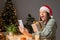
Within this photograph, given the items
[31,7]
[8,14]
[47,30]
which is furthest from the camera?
[31,7]

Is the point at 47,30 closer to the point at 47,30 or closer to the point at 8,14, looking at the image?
the point at 47,30

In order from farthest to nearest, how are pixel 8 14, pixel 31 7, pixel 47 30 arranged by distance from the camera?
pixel 31 7, pixel 8 14, pixel 47 30

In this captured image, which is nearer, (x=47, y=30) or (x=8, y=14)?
(x=47, y=30)

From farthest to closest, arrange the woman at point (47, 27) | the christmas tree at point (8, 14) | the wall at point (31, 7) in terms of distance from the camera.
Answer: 1. the wall at point (31, 7)
2. the christmas tree at point (8, 14)
3. the woman at point (47, 27)

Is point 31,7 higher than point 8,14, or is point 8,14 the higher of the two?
point 31,7

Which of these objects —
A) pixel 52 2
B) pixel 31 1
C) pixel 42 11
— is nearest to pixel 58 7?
pixel 52 2

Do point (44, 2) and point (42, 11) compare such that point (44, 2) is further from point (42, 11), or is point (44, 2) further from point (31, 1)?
point (42, 11)

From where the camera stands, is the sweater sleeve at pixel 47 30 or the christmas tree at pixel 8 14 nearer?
the sweater sleeve at pixel 47 30

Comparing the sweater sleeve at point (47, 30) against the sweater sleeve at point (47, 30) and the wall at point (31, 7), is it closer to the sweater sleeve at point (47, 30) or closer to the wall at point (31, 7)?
the sweater sleeve at point (47, 30)

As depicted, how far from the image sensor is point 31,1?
5504mm

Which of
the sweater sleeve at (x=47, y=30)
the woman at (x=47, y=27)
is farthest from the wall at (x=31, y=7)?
the sweater sleeve at (x=47, y=30)

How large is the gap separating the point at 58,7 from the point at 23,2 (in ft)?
3.31

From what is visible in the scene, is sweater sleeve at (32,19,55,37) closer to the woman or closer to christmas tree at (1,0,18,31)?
the woman

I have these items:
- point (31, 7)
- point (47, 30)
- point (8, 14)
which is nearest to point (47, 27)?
point (47, 30)
